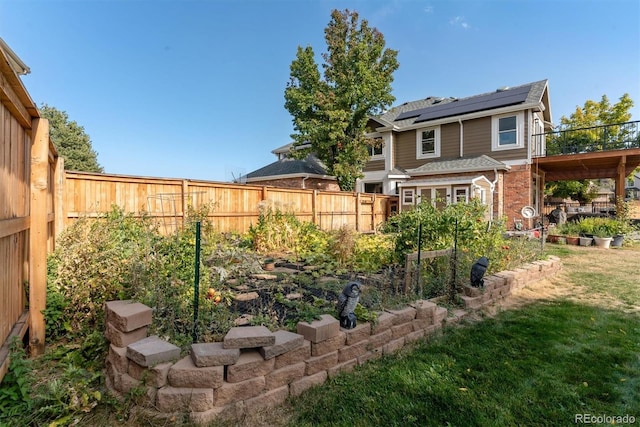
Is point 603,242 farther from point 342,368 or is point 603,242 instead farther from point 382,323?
point 342,368

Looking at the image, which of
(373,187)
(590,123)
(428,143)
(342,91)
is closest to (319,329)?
(342,91)

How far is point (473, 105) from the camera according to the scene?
14.4 m

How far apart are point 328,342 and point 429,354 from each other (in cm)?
110

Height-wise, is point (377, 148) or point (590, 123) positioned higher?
point (590, 123)

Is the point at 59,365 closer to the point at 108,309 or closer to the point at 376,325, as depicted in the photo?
Answer: the point at 108,309

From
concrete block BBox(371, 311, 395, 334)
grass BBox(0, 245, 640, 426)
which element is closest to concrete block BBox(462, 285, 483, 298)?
grass BBox(0, 245, 640, 426)

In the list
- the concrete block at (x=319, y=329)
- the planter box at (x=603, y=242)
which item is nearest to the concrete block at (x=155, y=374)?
the concrete block at (x=319, y=329)

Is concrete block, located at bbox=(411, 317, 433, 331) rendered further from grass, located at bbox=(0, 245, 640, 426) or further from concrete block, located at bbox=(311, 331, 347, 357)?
concrete block, located at bbox=(311, 331, 347, 357)

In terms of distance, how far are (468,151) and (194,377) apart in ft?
50.2

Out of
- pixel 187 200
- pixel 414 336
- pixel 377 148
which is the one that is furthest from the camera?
pixel 377 148

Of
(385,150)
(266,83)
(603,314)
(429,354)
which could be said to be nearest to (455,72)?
(385,150)

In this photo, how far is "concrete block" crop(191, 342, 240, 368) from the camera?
1.92 metres

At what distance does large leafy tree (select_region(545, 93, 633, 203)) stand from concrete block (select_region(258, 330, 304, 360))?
23868 mm

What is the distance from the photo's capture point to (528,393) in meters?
2.29
